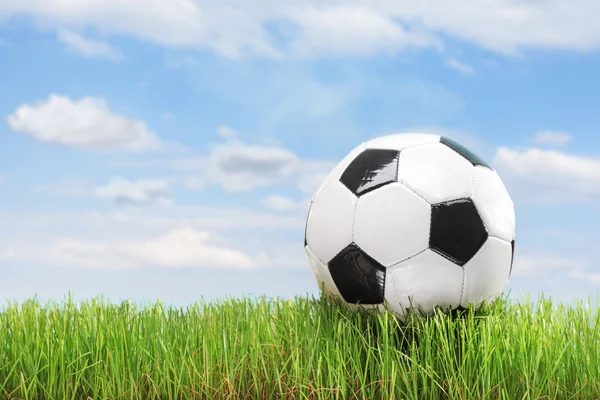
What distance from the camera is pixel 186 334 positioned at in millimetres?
4418

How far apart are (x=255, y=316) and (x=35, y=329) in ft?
5.51

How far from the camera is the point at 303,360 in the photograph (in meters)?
4.03

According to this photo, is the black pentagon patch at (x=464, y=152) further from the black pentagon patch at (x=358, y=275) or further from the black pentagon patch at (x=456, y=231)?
the black pentagon patch at (x=358, y=275)

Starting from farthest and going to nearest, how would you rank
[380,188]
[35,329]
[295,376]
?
[35,329]
[380,188]
[295,376]

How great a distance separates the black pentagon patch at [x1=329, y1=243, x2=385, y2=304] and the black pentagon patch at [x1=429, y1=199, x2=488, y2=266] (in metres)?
0.43

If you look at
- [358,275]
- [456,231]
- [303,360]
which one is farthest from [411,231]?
[303,360]

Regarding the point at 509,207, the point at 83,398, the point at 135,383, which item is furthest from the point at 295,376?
the point at 509,207

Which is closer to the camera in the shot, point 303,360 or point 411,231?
point 303,360

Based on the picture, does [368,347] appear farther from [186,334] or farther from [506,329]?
[186,334]

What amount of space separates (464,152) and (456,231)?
750mm

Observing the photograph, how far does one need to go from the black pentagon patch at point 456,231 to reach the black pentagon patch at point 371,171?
1.31 ft

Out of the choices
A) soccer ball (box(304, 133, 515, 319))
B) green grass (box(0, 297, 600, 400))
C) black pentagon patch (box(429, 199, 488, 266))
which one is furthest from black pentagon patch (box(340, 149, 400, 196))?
green grass (box(0, 297, 600, 400))

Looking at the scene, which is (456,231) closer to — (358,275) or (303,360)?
(358,275)

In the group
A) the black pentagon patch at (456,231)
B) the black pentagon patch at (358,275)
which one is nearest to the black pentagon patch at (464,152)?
the black pentagon patch at (456,231)
